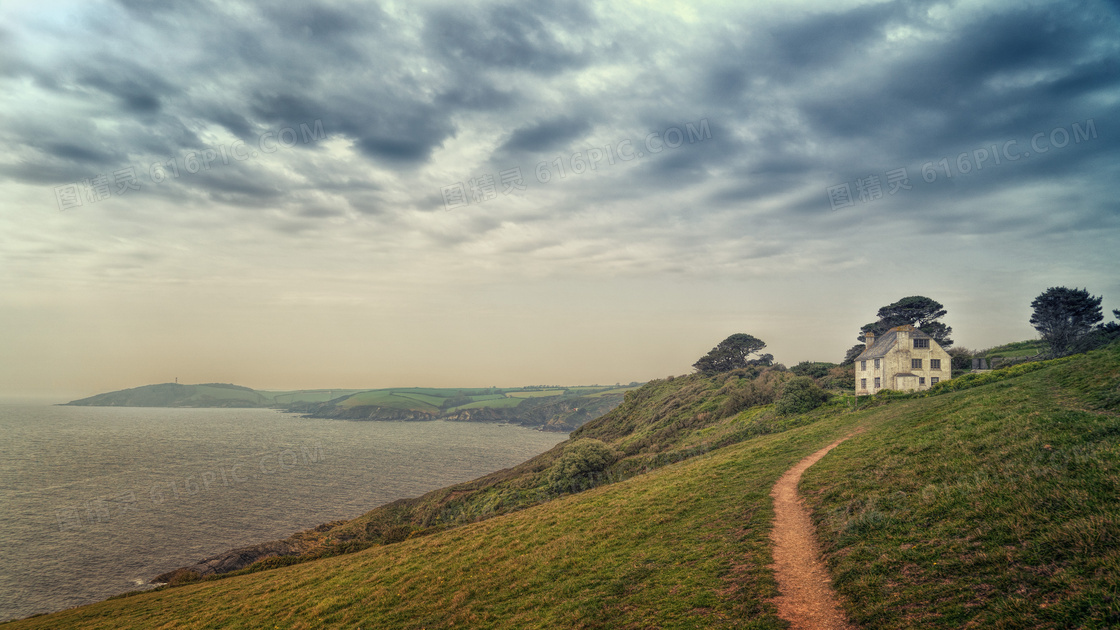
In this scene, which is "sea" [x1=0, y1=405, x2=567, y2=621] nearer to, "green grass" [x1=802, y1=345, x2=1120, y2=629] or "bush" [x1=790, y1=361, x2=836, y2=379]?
"green grass" [x1=802, y1=345, x2=1120, y2=629]

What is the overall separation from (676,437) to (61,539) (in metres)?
86.0

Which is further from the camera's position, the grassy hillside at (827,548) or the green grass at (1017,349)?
the green grass at (1017,349)

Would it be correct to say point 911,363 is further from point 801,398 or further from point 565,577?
point 565,577

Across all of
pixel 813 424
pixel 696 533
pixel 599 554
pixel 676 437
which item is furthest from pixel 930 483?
pixel 676 437

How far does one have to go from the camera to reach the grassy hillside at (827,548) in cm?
981

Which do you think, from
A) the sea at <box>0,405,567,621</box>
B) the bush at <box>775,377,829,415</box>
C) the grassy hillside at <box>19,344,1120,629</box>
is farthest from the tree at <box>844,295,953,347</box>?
the sea at <box>0,405,567,621</box>

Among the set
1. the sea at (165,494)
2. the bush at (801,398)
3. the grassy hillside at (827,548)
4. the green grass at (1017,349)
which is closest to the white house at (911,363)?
the bush at (801,398)

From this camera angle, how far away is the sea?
4778 centimetres

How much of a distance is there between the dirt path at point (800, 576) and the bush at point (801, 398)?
110 feet

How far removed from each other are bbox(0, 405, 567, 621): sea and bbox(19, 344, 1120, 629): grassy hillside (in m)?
20.6

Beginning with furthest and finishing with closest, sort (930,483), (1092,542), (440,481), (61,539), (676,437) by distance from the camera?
(440,481) → (676,437) → (61,539) → (930,483) → (1092,542)

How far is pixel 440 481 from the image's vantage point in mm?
94938

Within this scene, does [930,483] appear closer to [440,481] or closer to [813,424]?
[813,424]

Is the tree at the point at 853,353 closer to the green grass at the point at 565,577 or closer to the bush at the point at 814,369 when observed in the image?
the bush at the point at 814,369
